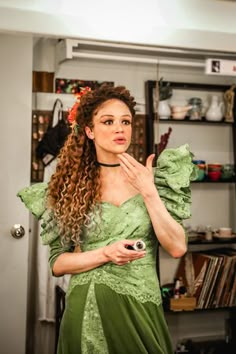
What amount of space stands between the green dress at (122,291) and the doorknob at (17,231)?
1.17m

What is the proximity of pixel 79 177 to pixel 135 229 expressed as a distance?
0.87 ft

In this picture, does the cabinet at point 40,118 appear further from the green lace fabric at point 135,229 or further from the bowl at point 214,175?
the green lace fabric at point 135,229

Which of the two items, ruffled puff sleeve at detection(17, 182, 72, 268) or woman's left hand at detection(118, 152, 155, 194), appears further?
ruffled puff sleeve at detection(17, 182, 72, 268)

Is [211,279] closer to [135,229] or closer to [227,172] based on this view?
[227,172]

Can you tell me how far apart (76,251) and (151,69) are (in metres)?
2.00

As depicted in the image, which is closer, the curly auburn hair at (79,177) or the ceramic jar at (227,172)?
the curly auburn hair at (79,177)

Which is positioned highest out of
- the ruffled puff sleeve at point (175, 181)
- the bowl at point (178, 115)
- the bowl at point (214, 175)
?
the bowl at point (178, 115)

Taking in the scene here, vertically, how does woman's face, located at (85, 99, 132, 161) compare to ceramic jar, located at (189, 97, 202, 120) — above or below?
below

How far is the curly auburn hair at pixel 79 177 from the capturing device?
1.72 meters

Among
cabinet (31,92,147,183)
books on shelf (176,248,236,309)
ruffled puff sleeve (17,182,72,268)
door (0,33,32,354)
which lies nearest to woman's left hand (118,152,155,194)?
ruffled puff sleeve (17,182,72,268)

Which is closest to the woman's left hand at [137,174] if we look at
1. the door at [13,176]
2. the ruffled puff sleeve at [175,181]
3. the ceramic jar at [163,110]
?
the ruffled puff sleeve at [175,181]

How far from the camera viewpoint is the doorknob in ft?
9.50

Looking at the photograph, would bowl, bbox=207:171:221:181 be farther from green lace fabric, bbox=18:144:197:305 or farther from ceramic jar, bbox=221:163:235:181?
green lace fabric, bbox=18:144:197:305

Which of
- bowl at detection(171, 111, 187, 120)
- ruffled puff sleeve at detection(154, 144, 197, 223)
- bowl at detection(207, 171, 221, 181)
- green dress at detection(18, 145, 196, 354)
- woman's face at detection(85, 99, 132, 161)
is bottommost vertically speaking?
green dress at detection(18, 145, 196, 354)
